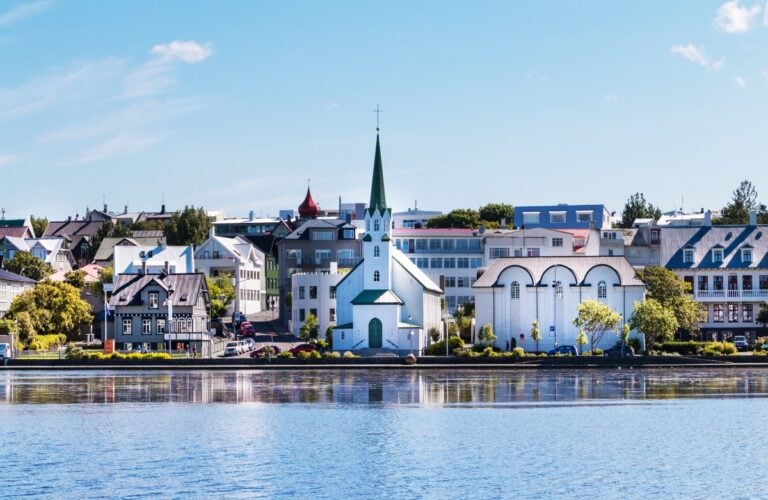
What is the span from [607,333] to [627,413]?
47.3 meters

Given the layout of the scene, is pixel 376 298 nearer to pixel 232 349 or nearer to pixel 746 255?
pixel 232 349

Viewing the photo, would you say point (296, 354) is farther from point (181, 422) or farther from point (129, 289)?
point (181, 422)

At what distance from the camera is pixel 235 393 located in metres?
84.5

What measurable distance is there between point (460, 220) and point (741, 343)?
76.1 metres

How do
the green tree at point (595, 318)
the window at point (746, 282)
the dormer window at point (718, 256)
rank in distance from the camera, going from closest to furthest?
the green tree at point (595, 318), the window at point (746, 282), the dormer window at point (718, 256)

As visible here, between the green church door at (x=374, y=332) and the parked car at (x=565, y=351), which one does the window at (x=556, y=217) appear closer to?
the green church door at (x=374, y=332)

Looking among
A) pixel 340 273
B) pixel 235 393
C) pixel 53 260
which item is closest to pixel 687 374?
pixel 235 393

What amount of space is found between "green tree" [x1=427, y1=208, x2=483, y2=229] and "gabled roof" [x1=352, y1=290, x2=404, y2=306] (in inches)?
2781

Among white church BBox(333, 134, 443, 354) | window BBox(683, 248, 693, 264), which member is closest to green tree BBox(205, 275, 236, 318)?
white church BBox(333, 134, 443, 354)

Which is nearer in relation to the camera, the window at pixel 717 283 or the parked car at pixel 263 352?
the parked car at pixel 263 352

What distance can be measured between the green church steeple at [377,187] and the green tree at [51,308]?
31427 mm

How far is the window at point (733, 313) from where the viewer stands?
5074 inches

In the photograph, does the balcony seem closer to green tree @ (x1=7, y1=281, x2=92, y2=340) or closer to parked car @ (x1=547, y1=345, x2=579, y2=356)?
parked car @ (x1=547, y1=345, x2=579, y2=356)

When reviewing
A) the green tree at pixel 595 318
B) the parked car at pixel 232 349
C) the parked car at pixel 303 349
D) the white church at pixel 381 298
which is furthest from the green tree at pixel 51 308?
the green tree at pixel 595 318
